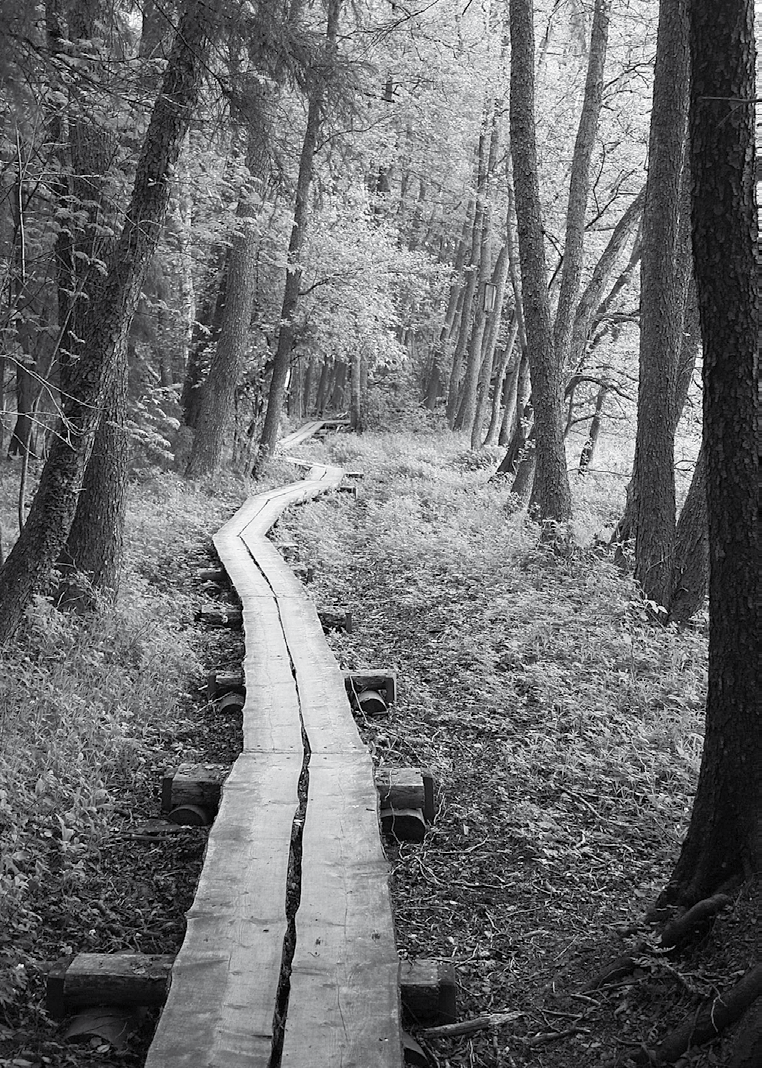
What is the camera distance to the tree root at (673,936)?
3.53 meters

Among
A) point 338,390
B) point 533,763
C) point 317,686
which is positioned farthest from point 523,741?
point 338,390

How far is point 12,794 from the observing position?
5191mm

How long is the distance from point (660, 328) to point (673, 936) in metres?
7.61

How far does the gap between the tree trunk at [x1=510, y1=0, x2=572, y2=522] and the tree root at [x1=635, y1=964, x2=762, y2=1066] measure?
9351mm

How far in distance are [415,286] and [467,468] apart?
660 cm

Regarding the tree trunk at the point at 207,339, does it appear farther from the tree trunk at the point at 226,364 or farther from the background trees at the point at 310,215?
the tree trunk at the point at 226,364

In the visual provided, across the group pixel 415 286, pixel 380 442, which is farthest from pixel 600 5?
pixel 380 442

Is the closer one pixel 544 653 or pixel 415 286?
pixel 544 653

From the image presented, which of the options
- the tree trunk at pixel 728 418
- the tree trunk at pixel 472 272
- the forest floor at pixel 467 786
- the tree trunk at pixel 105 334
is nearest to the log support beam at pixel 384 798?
the forest floor at pixel 467 786

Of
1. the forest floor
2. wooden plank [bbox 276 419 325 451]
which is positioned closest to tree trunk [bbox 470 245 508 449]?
wooden plank [bbox 276 419 325 451]

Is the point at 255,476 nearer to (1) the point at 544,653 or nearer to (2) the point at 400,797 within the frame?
(1) the point at 544,653

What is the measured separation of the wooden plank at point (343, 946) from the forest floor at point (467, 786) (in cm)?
41

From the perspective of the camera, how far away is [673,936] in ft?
11.8

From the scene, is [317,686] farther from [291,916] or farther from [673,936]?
[673,936]
